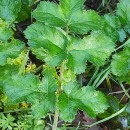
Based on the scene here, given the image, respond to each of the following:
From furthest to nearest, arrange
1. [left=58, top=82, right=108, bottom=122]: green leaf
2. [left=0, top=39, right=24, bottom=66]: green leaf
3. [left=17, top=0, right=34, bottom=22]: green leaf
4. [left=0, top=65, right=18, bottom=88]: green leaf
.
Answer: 1. [left=17, top=0, right=34, bottom=22]: green leaf
2. [left=0, top=65, right=18, bottom=88]: green leaf
3. [left=0, top=39, right=24, bottom=66]: green leaf
4. [left=58, top=82, right=108, bottom=122]: green leaf

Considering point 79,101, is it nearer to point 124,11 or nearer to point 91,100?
point 91,100

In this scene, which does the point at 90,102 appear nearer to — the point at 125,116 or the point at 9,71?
the point at 9,71

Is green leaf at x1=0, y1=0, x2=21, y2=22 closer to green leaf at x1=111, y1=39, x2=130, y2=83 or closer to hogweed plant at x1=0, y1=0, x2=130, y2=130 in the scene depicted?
hogweed plant at x1=0, y1=0, x2=130, y2=130

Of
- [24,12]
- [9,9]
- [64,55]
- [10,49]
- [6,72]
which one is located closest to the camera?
[64,55]

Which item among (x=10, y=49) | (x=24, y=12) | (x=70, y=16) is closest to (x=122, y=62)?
(x=70, y=16)

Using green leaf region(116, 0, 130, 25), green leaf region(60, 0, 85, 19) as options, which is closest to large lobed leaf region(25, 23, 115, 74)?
green leaf region(60, 0, 85, 19)

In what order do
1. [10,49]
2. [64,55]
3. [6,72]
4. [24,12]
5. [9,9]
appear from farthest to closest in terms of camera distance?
[24,12], [9,9], [6,72], [10,49], [64,55]

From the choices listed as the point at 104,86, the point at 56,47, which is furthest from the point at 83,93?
the point at 104,86
